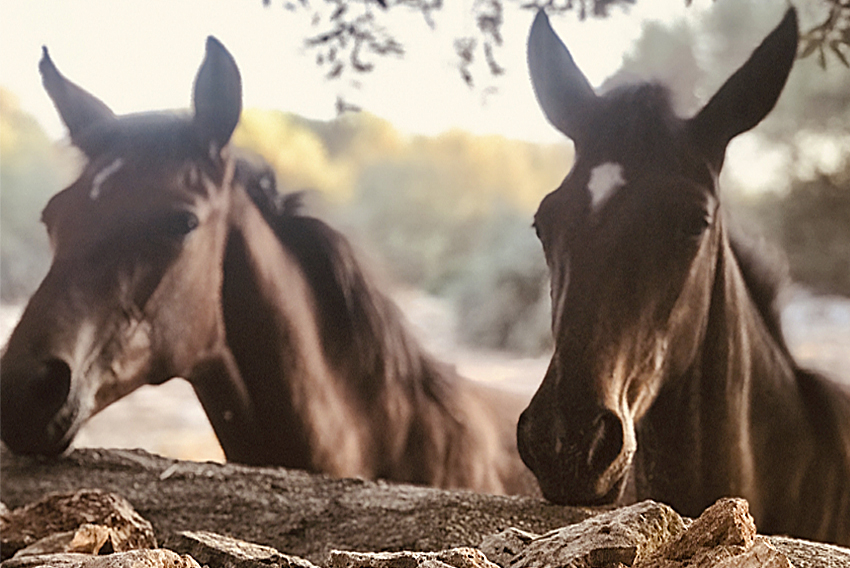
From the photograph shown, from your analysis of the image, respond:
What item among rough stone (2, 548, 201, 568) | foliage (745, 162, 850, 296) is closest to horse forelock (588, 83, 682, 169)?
foliage (745, 162, 850, 296)

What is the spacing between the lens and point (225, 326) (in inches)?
59.3

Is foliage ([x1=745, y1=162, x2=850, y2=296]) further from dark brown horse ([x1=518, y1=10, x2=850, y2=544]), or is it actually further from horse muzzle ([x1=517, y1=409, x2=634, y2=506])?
horse muzzle ([x1=517, y1=409, x2=634, y2=506])

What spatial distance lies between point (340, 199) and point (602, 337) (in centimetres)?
71

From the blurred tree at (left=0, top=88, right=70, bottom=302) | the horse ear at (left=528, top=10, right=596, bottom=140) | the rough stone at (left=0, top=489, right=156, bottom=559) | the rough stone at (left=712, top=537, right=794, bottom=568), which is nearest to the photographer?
the rough stone at (left=712, top=537, right=794, bottom=568)

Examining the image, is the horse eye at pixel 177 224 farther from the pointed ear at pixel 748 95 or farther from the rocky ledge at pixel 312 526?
the pointed ear at pixel 748 95

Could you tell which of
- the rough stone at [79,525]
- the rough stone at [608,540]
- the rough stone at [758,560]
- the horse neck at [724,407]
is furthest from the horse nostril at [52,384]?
the rough stone at [758,560]

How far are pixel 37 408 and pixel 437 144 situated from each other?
100 centimetres

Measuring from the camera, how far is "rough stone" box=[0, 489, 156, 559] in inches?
40.3

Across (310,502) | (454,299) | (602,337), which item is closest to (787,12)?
(602,337)

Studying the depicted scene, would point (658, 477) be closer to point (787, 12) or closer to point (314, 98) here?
point (787, 12)

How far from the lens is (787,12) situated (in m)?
1.16

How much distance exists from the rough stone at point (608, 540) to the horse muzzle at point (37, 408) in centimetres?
102

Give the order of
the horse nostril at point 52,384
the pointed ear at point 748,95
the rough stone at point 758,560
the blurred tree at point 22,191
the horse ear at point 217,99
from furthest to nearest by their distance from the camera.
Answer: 1. the blurred tree at point 22,191
2. the horse ear at point 217,99
3. the horse nostril at point 52,384
4. the pointed ear at point 748,95
5. the rough stone at point 758,560

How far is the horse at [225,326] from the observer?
4.60 feet
